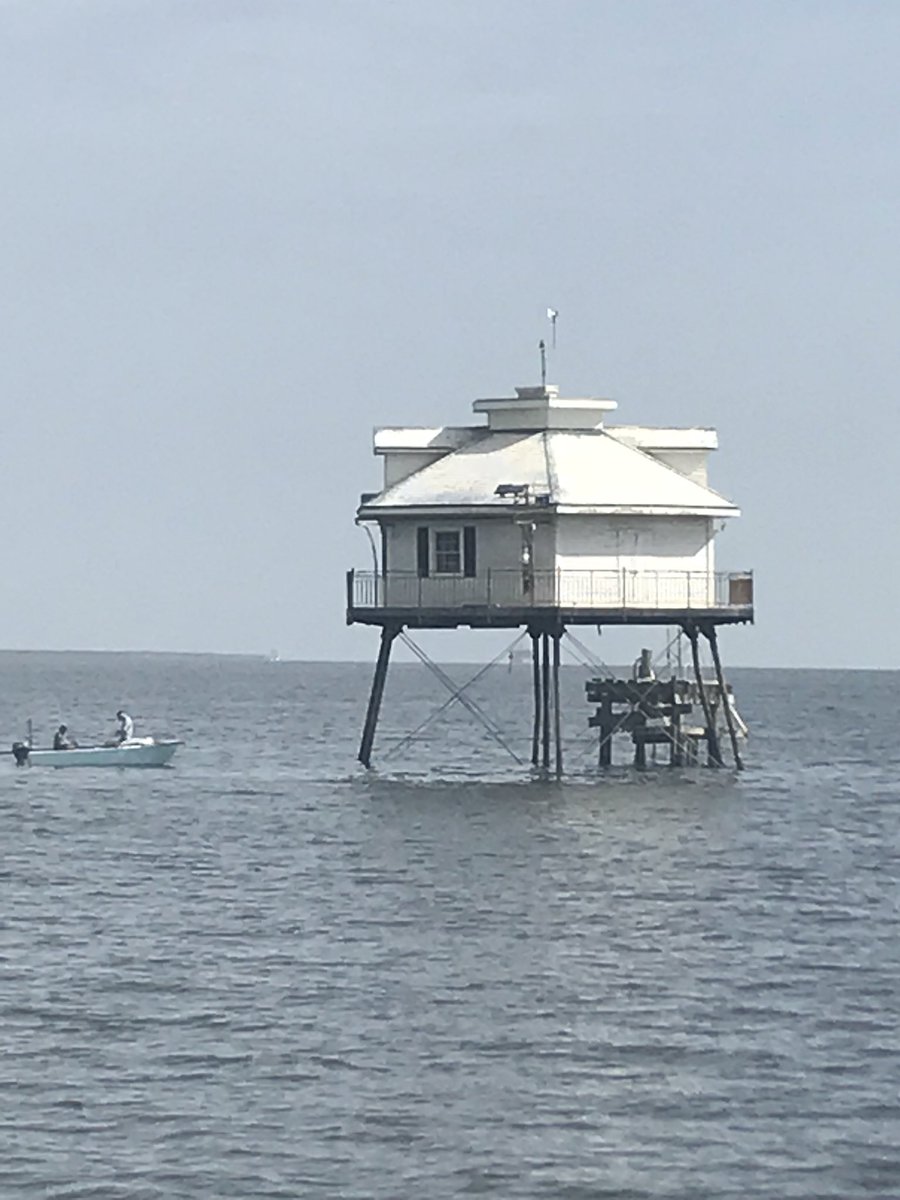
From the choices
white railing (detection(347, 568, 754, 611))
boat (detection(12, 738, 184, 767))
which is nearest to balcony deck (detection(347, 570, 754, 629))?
white railing (detection(347, 568, 754, 611))

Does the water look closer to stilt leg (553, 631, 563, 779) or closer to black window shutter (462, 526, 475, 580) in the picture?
stilt leg (553, 631, 563, 779)

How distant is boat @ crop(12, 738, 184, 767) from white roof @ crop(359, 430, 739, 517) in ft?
55.4

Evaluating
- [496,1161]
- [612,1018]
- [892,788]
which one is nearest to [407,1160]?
[496,1161]

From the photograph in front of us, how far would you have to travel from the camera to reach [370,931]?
48.1 metres

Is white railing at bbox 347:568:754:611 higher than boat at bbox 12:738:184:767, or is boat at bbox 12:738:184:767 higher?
white railing at bbox 347:568:754:611

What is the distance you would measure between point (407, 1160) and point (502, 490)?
40.9 metres

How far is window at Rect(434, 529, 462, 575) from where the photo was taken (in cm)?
7256

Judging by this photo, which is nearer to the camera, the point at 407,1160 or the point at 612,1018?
the point at 407,1160

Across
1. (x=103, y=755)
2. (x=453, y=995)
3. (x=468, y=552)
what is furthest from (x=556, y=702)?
(x=453, y=995)

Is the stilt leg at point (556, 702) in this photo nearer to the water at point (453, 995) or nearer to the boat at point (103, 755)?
the water at point (453, 995)

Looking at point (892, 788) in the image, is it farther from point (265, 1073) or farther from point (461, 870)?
point (265, 1073)

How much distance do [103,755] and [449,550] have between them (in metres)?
18.8

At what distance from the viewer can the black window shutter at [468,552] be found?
237ft

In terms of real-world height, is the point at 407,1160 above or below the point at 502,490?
below
